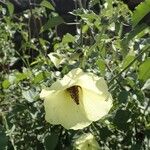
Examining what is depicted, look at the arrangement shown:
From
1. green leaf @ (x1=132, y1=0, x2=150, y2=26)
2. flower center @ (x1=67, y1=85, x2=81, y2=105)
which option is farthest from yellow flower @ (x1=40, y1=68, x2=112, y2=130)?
green leaf @ (x1=132, y1=0, x2=150, y2=26)

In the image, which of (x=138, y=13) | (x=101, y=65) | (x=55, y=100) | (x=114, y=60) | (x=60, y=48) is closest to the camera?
(x=138, y=13)

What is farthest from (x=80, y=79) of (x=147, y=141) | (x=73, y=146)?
(x=147, y=141)

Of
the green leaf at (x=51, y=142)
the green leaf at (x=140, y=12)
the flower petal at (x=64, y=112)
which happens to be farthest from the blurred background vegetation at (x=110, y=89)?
the green leaf at (x=140, y=12)

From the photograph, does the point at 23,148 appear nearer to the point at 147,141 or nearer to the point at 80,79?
the point at 147,141

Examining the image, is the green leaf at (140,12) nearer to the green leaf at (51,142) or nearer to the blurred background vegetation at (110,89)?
the blurred background vegetation at (110,89)

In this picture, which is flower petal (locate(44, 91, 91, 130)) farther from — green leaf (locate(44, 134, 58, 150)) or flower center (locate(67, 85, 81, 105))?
green leaf (locate(44, 134, 58, 150))
